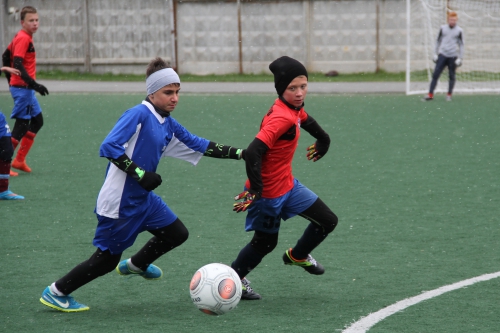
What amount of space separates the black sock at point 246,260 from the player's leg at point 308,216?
29cm

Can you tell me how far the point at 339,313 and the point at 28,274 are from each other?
7.42 feet

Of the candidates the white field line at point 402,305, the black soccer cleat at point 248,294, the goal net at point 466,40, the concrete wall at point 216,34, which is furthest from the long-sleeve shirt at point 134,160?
the concrete wall at point 216,34

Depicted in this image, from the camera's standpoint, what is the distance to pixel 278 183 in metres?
4.68

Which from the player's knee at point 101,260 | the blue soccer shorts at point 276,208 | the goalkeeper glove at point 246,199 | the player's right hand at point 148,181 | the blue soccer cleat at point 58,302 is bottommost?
the blue soccer cleat at point 58,302

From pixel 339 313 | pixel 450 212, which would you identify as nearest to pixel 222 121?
pixel 450 212

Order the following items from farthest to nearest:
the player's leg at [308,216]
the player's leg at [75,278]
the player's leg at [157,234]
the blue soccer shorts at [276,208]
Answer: the player's leg at [308,216], the blue soccer shorts at [276,208], the player's leg at [157,234], the player's leg at [75,278]

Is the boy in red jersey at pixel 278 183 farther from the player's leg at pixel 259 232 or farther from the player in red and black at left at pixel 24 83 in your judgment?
the player in red and black at left at pixel 24 83

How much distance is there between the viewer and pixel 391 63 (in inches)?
864

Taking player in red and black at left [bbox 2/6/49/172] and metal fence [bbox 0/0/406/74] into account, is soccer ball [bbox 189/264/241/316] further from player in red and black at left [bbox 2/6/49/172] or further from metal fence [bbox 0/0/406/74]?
metal fence [bbox 0/0/406/74]

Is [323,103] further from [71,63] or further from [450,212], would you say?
[71,63]

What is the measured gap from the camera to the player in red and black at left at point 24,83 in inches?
343

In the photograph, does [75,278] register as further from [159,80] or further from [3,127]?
[3,127]

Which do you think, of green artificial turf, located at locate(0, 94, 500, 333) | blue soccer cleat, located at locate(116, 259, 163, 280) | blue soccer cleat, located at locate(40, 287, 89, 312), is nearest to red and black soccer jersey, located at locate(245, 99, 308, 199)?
green artificial turf, located at locate(0, 94, 500, 333)

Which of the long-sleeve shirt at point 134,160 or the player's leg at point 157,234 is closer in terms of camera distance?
the long-sleeve shirt at point 134,160
